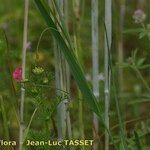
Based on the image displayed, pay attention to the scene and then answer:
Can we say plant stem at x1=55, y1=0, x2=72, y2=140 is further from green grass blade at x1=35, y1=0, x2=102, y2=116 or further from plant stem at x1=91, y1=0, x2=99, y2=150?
green grass blade at x1=35, y1=0, x2=102, y2=116

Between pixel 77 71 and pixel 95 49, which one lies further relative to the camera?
pixel 95 49

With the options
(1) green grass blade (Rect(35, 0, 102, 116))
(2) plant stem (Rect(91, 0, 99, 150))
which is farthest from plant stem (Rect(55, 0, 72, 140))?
(1) green grass blade (Rect(35, 0, 102, 116))

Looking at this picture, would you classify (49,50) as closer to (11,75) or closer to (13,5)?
(13,5)

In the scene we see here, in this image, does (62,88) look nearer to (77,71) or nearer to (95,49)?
(95,49)

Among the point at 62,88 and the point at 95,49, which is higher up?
the point at 95,49

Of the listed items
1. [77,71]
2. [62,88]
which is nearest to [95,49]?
[62,88]

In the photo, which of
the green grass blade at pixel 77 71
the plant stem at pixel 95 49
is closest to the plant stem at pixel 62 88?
the plant stem at pixel 95 49

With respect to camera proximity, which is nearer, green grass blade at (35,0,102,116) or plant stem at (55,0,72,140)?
green grass blade at (35,0,102,116)

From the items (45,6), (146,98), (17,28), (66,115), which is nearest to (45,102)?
(66,115)

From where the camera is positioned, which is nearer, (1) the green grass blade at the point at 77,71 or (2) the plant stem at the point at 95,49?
(1) the green grass blade at the point at 77,71

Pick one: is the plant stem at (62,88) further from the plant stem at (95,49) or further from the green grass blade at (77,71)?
the green grass blade at (77,71)

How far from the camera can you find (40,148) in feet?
5.62

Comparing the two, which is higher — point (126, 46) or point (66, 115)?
point (126, 46)

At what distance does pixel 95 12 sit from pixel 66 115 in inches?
13.2
